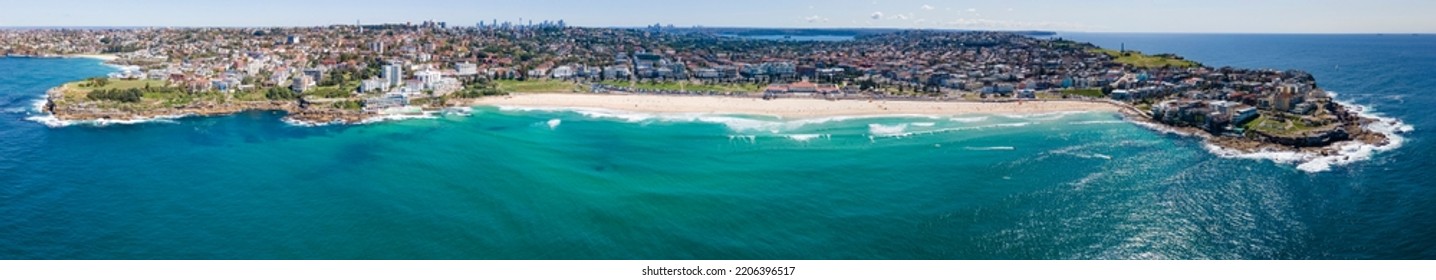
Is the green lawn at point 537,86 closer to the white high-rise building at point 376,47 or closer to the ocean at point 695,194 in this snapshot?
the ocean at point 695,194

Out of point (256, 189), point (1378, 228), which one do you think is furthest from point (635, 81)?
point (1378, 228)

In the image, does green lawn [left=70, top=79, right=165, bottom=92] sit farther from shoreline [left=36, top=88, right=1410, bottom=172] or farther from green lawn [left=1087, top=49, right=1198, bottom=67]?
green lawn [left=1087, top=49, right=1198, bottom=67]

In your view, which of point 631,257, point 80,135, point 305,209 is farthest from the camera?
point 80,135

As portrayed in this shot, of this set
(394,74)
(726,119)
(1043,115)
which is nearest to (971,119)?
(1043,115)

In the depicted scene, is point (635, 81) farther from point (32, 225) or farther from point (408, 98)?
point (32, 225)

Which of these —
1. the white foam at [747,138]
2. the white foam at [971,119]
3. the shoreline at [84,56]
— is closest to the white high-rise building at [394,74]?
the white foam at [747,138]

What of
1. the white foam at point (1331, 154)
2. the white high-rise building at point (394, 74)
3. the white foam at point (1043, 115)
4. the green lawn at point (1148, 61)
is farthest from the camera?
the green lawn at point (1148, 61)
